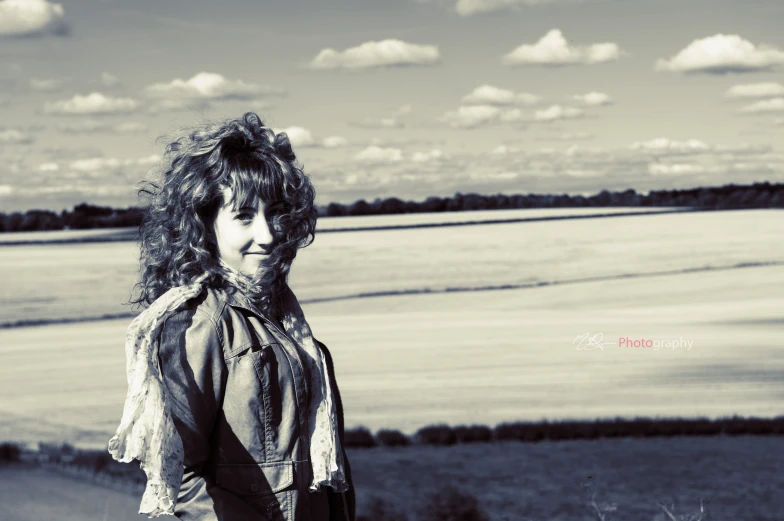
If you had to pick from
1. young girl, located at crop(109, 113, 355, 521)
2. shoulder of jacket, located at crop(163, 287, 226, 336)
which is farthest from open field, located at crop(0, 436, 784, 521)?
shoulder of jacket, located at crop(163, 287, 226, 336)

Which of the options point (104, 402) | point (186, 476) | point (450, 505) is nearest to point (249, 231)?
point (186, 476)

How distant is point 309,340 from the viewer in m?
2.32

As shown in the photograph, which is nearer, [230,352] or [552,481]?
[230,352]

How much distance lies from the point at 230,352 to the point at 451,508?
5142mm

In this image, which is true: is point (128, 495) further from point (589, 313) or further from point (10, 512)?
point (589, 313)

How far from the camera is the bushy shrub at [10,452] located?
8.57 metres

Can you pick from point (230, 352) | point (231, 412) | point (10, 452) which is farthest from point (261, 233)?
point (10, 452)

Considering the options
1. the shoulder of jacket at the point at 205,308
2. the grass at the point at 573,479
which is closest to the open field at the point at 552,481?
the grass at the point at 573,479

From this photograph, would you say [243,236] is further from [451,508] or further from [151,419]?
[451,508]

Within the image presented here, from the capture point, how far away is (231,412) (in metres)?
2.06

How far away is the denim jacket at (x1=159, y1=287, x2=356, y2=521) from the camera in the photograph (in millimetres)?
2031

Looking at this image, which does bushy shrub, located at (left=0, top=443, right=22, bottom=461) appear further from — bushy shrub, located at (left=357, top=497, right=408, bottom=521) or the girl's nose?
the girl's nose

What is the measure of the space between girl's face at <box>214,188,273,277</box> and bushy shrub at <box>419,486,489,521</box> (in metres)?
4.63

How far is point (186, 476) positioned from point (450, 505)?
508 cm
